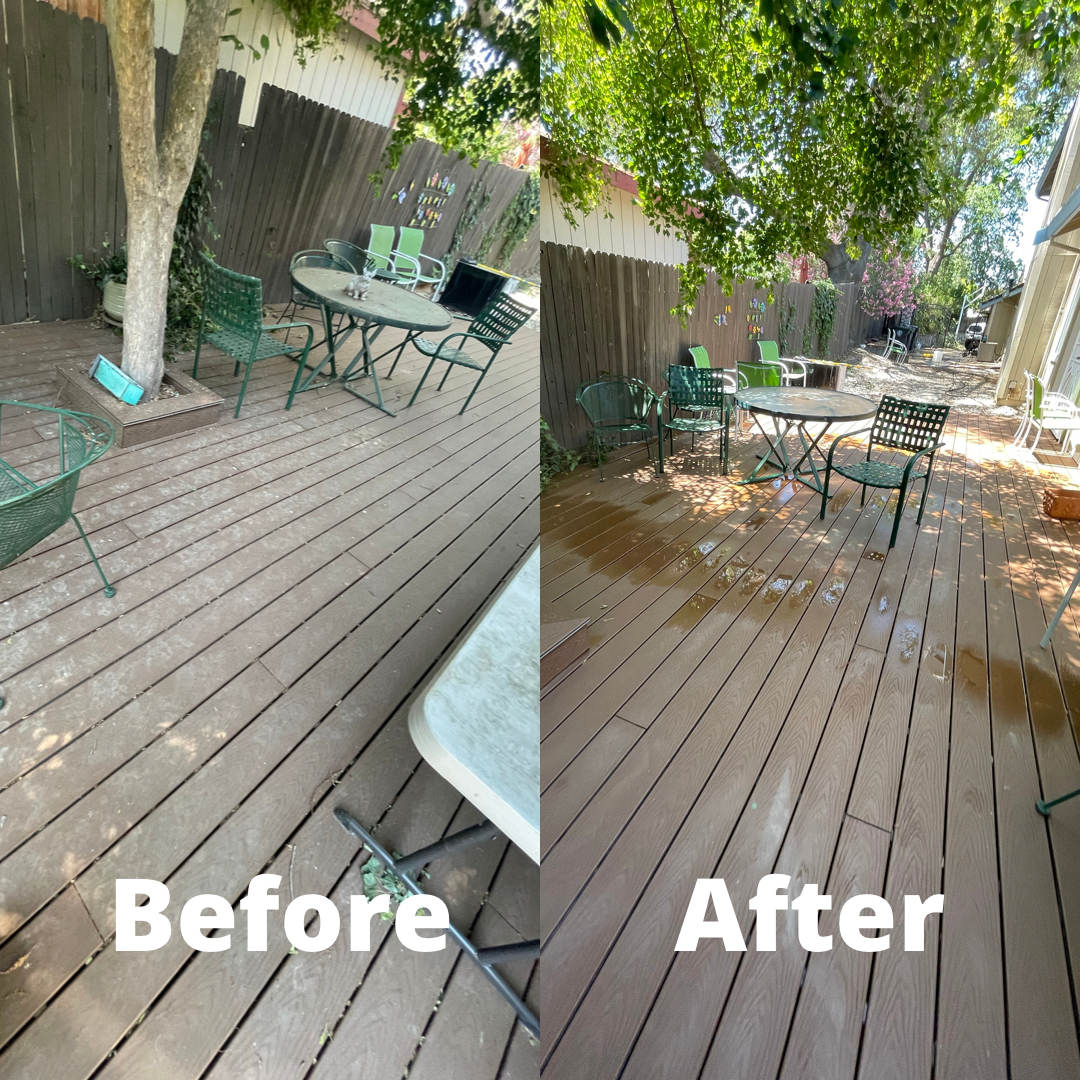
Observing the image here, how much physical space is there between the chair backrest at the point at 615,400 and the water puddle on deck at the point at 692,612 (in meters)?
1.65

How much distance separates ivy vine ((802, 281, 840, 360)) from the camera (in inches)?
138

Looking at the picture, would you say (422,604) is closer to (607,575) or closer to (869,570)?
(607,575)

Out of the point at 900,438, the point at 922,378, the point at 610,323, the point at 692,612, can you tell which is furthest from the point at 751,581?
the point at 922,378

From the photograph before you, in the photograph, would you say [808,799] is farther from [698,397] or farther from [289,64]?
[289,64]

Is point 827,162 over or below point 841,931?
over

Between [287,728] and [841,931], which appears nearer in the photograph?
[841,931]

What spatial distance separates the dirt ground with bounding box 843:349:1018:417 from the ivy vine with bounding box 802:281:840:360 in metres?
0.27

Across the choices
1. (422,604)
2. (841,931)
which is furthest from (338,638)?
(841,931)

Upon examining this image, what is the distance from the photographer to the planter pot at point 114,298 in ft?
12.6

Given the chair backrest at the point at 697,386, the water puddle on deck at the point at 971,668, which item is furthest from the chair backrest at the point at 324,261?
the water puddle on deck at the point at 971,668

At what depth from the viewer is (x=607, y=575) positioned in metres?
2.85

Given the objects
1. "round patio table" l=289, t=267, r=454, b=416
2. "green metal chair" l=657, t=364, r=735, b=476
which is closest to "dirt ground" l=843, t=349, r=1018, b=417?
"green metal chair" l=657, t=364, r=735, b=476

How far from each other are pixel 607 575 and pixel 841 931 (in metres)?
1.64

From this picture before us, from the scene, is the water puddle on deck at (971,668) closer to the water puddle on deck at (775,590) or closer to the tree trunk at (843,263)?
the water puddle on deck at (775,590)
